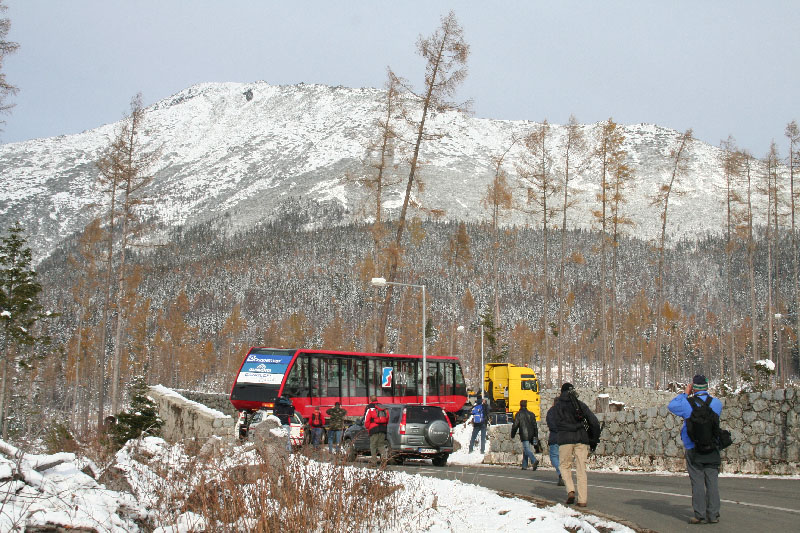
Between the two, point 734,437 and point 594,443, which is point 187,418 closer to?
point 594,443

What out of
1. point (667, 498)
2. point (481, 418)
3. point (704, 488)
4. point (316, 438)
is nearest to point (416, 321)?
point (481, 418)

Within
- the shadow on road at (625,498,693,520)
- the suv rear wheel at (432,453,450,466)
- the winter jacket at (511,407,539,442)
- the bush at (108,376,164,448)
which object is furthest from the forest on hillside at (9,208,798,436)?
the shadow on road at (625,498,693,520)

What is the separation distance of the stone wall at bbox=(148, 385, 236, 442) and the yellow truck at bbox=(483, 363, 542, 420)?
17667 millimetres

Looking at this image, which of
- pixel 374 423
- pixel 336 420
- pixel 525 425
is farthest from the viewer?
pixel 336 420

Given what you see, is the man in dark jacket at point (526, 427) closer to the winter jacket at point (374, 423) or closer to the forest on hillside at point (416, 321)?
the winter jacket at point (374, 423)

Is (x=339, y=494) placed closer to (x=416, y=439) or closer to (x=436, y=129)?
(x=416, y=439)

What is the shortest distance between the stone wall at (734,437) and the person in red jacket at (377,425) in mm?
5008

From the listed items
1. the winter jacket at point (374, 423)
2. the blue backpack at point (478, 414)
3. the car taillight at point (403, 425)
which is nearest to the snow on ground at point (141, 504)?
the winter jacket at point (374, 423)

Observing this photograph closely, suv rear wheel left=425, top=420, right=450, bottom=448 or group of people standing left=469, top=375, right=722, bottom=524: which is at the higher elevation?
group of people standing left=469, top=375, right=722, bottom=524

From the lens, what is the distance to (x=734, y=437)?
1573cm

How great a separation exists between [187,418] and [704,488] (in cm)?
1582

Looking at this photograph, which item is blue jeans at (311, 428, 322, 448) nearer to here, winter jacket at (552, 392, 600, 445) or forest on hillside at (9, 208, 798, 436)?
winter jacket at (552, 392, 600, 445)

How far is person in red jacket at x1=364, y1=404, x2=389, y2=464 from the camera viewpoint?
17.0 meters

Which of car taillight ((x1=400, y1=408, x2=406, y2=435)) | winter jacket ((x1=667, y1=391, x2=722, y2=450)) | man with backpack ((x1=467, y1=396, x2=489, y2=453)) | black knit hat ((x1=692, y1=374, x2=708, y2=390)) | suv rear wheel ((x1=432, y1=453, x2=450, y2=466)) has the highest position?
black knit hat ((x1=692, y1=374, x2=708, y2=390))
